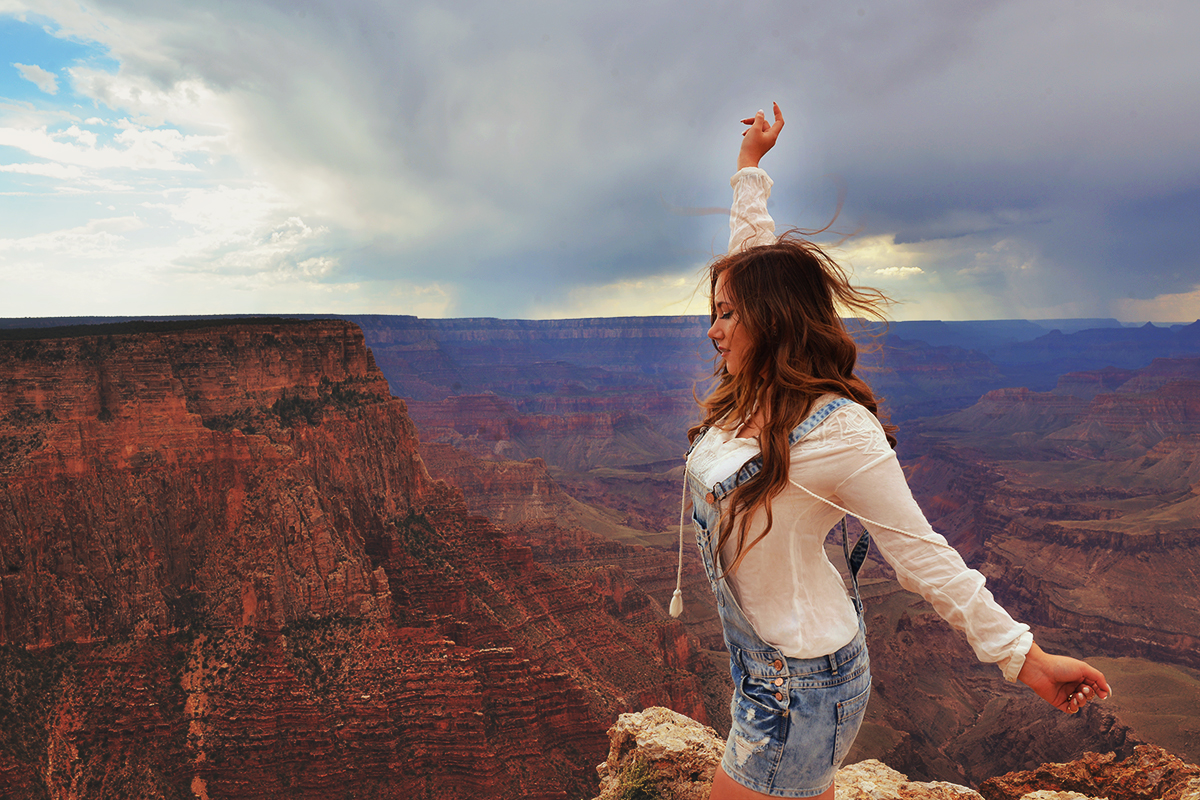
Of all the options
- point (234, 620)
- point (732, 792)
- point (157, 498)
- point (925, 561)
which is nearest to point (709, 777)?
point (732, 792)

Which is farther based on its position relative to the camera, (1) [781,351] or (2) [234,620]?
(2) [234,620]

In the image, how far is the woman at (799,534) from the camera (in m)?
1.93

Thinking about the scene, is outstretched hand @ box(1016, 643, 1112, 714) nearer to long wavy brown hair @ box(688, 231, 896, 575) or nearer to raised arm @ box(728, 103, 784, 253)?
long wavy brown hair @ box(688, 231, 896, 575)

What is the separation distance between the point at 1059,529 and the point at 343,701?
63665 mm

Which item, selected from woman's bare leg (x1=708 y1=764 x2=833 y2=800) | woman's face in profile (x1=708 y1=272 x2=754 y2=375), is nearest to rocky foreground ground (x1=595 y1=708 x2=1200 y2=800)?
woman's bare leg (x1=708 y1=764 x2=833 y2=800)

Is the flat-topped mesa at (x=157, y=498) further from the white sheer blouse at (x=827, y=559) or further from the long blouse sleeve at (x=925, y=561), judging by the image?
the long blouse sleeve at (x=925, y=561)

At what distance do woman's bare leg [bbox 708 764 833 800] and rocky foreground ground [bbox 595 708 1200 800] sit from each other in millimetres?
3276

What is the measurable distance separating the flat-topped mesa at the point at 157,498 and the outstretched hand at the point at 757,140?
78.9 ft

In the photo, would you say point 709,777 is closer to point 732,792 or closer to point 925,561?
point 732,792

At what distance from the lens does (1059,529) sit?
58.7m

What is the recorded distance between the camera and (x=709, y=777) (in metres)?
5.37

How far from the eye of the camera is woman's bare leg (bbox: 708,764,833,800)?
217 cm

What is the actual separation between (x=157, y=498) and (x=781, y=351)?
27.2 meters

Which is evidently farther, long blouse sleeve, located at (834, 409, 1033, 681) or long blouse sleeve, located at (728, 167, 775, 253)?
long blouse sleeve, located at (728, 167, 775, 253)
